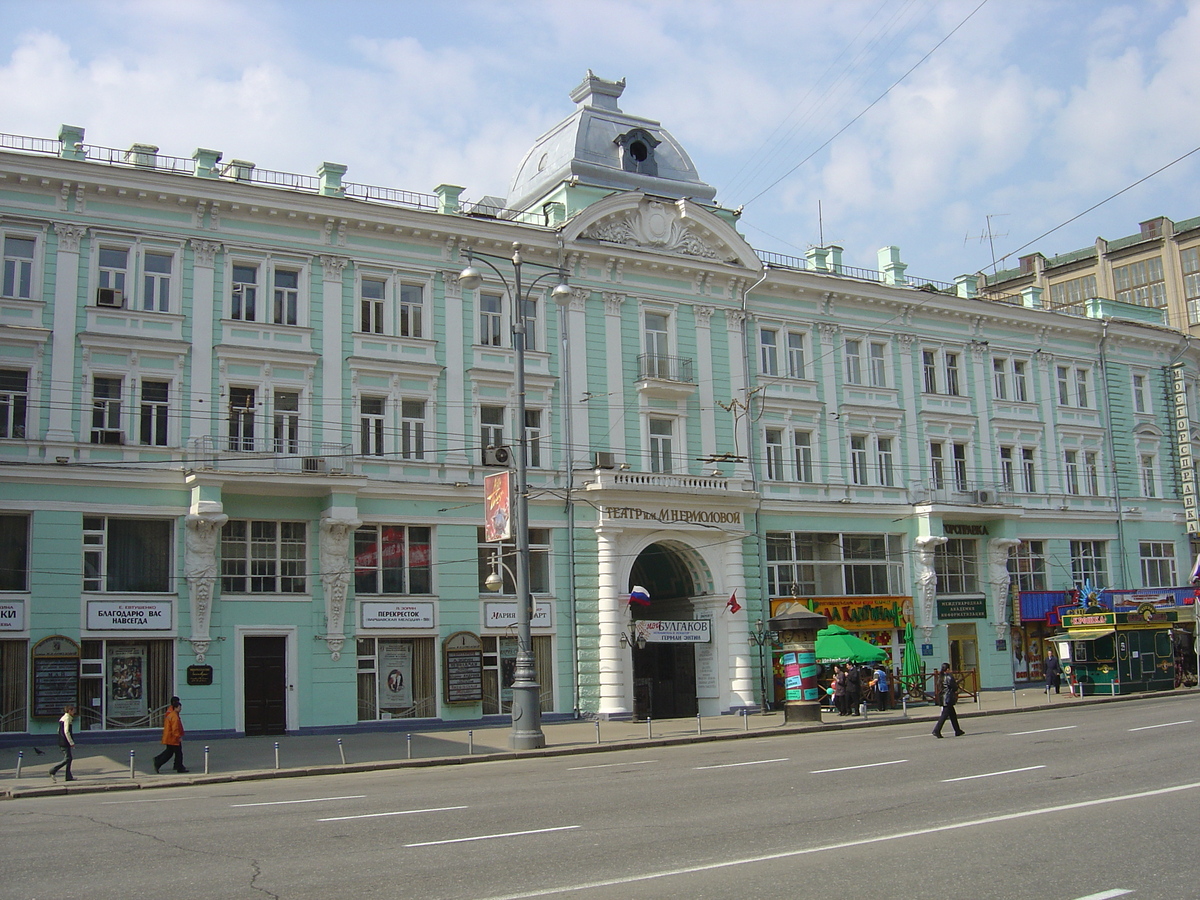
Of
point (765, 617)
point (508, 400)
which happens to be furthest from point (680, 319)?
point (765, 617)

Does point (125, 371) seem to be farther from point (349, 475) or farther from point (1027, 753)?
point (1027, 753)

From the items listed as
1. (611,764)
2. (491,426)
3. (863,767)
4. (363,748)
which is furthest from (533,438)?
(863,767)

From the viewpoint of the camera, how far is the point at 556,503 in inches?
1378

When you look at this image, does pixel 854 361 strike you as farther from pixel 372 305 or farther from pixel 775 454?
pixel 372 305

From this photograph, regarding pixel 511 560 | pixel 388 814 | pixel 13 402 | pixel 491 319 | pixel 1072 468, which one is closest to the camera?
pixel 388 814

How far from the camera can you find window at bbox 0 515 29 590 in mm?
28125

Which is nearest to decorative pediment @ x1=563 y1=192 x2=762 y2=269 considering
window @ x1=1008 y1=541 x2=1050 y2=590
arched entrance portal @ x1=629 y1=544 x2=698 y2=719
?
arched entrance portal @ x1=629 y1=544 x2=698 y2=719

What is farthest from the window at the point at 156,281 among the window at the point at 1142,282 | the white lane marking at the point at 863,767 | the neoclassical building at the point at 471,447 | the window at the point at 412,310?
the window at the point at 1142,282

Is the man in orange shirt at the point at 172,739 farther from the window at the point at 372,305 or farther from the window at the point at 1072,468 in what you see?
the window at the point at 1072,468

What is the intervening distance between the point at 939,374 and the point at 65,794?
3440 cm

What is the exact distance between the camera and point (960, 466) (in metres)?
44.4

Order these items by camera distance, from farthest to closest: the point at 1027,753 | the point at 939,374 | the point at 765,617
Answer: the point at 939,374, the point at 765,617, the point at 1027,753

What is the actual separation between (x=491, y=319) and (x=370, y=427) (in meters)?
5.36

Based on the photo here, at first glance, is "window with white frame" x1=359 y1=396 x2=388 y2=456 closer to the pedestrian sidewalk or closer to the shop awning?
the pedestrian sidewalk
